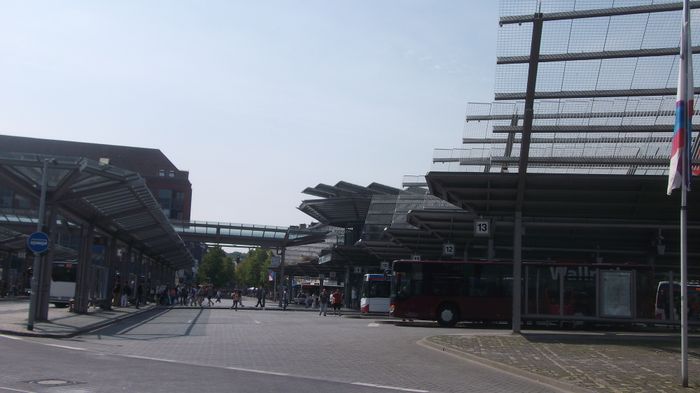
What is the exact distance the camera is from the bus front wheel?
34.3 meters

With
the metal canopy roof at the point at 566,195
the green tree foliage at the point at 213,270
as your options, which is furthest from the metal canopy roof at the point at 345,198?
the green tree foliage at the point at 213,270

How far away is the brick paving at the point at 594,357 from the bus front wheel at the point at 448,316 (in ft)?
32.3

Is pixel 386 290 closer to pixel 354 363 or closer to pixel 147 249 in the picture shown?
pixel 147 249

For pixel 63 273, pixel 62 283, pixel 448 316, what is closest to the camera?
pixel 448 316

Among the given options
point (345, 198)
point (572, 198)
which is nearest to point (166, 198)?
point (345, 198)

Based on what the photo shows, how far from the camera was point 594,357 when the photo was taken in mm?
18219

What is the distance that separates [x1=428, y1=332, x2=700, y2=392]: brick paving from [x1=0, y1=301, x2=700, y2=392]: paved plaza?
0.03 metres

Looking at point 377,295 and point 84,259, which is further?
point 377,295

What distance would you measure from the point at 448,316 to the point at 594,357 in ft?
53.6

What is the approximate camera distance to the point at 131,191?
2766 cm

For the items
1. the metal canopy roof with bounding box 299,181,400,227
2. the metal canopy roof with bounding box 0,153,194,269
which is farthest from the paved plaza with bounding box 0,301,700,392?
the metal canopy roof with bounding box 299,181,400,227

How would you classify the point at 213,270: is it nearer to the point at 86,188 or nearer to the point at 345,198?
the point at 345,198

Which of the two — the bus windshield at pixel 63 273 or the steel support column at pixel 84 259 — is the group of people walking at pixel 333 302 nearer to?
the bus windshield at pixel 63 273

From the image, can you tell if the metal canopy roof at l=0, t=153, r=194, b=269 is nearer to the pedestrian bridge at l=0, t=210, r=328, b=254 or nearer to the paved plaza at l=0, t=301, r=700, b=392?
the paved plaza at l=0, t=301, r=700, b=392
